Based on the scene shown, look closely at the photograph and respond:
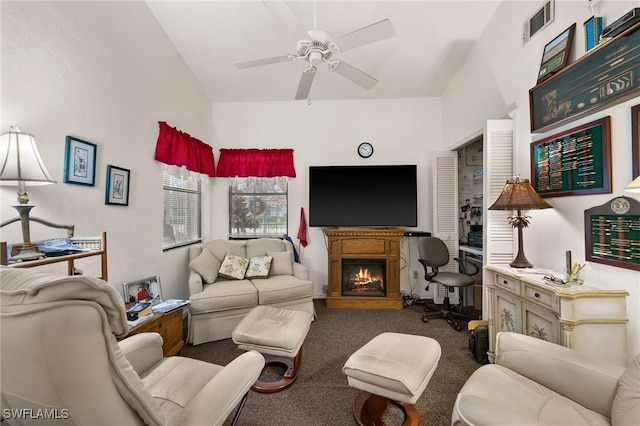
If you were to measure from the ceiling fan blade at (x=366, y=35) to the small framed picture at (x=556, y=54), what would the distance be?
1257 millimetres

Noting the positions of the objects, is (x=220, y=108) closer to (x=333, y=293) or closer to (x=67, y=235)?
(x=67, y=235)

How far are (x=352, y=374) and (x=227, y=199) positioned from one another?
343cm

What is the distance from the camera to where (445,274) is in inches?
130

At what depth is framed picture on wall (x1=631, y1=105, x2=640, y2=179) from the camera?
152 centimetres

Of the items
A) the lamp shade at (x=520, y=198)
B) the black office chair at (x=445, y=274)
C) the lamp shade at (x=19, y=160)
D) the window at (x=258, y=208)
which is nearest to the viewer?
the lamp shade at (x=19, y=160)

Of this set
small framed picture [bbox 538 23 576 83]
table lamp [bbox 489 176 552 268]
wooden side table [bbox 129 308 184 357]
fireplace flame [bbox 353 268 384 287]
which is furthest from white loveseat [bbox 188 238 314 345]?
small framed picture [bbox 538 23 576 83]

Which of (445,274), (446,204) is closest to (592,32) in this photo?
(446,204)

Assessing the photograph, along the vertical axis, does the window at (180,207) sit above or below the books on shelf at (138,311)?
above

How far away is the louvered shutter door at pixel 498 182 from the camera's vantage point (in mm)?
2547

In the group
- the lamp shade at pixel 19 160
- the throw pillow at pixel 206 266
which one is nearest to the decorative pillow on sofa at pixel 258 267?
the throw pillow at pixel 206 266

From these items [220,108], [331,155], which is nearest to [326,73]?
[331,155]

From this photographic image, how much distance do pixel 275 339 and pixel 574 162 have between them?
8.28 feet

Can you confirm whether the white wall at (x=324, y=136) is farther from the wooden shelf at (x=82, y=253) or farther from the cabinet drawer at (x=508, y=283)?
the wooden shelf at (x=82, y=253)

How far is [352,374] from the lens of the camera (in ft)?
5.04
